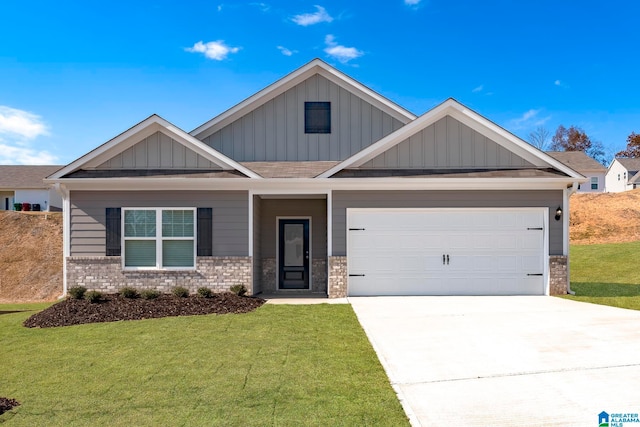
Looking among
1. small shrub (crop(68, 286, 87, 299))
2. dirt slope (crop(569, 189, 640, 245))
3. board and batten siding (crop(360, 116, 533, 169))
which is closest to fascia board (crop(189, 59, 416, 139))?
board and batten siding (crop(360, 116, 533, 169))

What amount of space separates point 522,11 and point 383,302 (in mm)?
13660

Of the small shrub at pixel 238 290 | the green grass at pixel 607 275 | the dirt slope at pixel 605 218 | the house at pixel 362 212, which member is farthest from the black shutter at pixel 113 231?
the dirt slope at pixel 605 218

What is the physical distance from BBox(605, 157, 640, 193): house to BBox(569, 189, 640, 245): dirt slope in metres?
18.9

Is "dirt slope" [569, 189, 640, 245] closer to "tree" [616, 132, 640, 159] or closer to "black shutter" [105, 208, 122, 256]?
"black shutter" [105, 208, 122, 256]

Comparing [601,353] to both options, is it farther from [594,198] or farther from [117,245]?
[594,198]

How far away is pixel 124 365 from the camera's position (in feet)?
19.5

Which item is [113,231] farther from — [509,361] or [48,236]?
[48,236]

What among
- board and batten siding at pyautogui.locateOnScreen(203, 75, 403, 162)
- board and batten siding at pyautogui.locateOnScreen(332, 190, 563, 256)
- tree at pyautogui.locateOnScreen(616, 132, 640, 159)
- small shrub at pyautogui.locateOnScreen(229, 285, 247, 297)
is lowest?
small shrub at pyautogui.locateOnScreen(229, 285, 247, 297)

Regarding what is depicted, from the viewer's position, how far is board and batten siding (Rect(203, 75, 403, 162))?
14.1m

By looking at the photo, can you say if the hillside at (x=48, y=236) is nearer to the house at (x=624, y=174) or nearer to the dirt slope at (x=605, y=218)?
the dirt slope at (x=605, y=218)

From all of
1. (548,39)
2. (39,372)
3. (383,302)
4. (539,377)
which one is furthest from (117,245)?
(548,39)

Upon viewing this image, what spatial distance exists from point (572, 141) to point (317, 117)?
56.7 m

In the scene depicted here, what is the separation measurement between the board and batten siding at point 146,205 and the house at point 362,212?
26 mm

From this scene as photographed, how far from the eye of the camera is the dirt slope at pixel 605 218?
26.9 m
